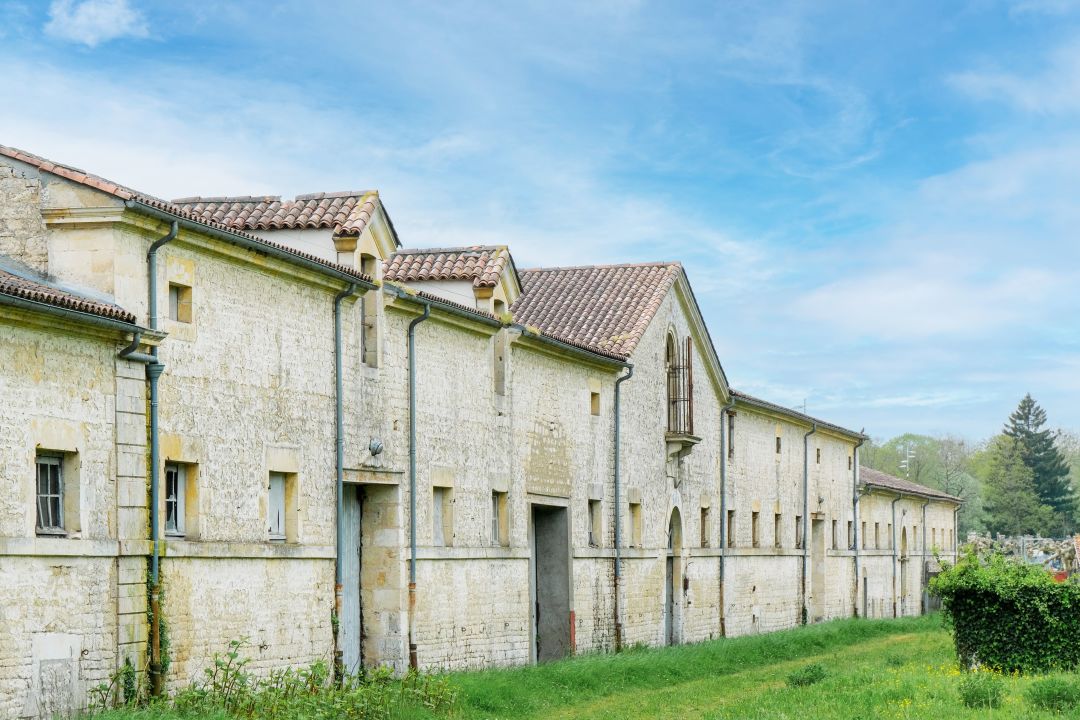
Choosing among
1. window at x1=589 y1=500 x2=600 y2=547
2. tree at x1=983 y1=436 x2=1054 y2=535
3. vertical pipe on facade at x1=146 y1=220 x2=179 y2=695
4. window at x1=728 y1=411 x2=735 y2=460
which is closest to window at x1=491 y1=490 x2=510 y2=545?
window at x1=589 y1=500 x2=600 y2=547

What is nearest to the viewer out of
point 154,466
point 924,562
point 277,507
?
point 154,466

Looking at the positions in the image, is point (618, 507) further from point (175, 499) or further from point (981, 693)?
point (175, 499)

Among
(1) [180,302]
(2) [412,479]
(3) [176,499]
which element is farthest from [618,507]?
(1) [180,302]

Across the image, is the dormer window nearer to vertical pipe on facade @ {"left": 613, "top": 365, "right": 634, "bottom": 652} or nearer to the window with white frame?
vertical pipe on facade @ {"left": 613, "top": 365, "right": 634, "bottom": 652}

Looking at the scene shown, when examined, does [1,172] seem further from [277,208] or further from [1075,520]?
[1075,520]

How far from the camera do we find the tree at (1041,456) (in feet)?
330

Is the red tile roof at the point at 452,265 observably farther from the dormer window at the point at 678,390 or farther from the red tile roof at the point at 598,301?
the dormer window at the point at 678,390

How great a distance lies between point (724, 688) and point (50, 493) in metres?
12.9

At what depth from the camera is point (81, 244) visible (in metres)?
14.8

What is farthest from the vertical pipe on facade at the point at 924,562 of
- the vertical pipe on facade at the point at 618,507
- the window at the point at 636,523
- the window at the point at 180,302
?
the window at the point at 180,302

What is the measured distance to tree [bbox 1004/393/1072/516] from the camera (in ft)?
330

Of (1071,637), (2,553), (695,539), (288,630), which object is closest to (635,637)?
(695,539)

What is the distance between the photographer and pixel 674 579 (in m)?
32.7

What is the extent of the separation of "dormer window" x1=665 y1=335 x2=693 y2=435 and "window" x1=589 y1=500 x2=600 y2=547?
178 inches
